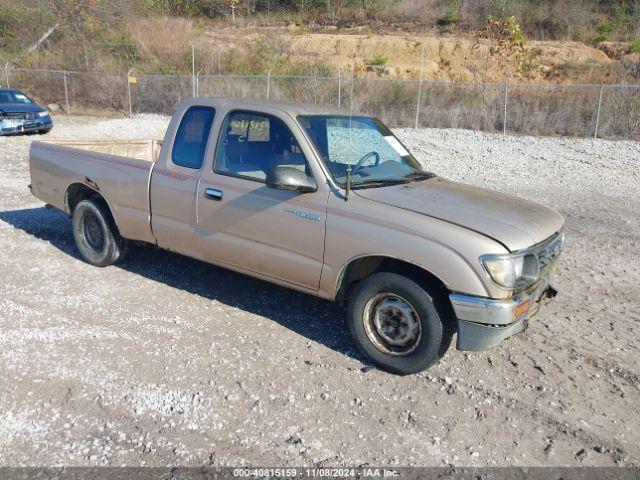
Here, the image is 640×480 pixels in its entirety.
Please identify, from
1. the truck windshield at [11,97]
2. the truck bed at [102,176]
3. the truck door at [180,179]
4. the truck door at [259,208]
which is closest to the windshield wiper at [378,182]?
the truck door at [259,208]

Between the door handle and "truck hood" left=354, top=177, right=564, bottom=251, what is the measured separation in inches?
49.0

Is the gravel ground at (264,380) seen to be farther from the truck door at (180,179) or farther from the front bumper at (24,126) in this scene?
the front bumper at (24,126)

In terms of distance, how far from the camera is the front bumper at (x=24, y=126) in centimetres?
1750

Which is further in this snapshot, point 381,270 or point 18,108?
point 18,108

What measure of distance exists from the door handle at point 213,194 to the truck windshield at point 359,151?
919 mm

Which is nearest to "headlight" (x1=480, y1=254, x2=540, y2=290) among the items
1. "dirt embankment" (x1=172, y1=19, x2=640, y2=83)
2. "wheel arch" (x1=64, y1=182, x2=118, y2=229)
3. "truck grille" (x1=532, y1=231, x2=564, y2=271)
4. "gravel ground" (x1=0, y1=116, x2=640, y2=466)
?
"truck grille" (x1=532, y1=231, x2=564, y2=271)

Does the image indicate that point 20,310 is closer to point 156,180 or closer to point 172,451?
point 156,180

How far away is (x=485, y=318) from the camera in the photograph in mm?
3824

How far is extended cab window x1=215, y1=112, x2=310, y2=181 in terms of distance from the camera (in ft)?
15.7

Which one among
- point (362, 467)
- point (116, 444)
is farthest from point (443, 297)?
point (116, 444)

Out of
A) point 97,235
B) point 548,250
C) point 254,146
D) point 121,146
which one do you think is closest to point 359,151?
point 254,146

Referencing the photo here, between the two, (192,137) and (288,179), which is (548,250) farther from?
(192,137)

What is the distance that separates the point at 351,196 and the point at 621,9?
35.3 m

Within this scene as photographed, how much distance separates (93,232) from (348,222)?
350 centimetres
